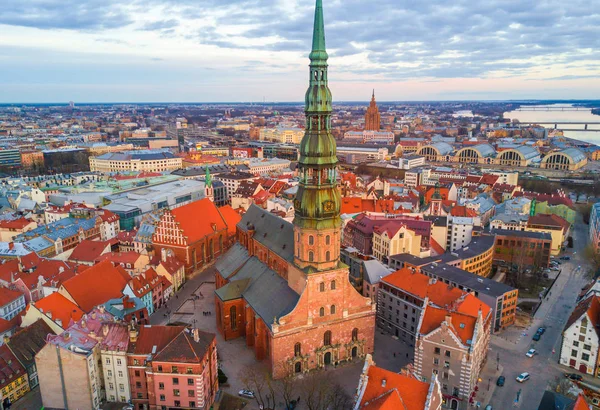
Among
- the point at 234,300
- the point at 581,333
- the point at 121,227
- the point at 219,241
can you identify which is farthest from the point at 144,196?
the point at 581,333

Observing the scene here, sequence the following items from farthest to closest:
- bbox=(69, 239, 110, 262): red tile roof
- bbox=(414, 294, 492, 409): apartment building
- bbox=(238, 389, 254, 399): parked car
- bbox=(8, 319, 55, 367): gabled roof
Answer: bbox=(69, 239, 110, 262): red tile roof < bbox=(8, 319, 55, 367): gabled roof < bbox=(238, 389, 254, 399): parked car < bbox=(414, 294, 492, 409): apartment building

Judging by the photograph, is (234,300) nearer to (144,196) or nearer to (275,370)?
(275,370)

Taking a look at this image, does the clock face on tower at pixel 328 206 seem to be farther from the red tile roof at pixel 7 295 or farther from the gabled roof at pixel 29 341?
the red tile roof at pixel 7 295

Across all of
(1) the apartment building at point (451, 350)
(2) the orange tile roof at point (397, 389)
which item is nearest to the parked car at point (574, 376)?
(1) the apartment building at point (451, 350)

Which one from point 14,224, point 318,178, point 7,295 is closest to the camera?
point 318,178

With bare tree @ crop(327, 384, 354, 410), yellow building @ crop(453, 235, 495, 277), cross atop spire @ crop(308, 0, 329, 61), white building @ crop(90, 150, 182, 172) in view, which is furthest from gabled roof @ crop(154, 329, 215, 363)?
white building @ crop(90, 150, 182, 172)

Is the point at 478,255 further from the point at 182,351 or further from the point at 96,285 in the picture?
the point at 96,285

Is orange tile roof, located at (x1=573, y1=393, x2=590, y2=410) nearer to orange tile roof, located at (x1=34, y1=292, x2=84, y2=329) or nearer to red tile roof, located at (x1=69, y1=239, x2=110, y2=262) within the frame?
orange tile roof, located at (x1=34, y1=292, x2=84, y2=329)

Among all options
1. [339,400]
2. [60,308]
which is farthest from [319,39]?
[60,308]
